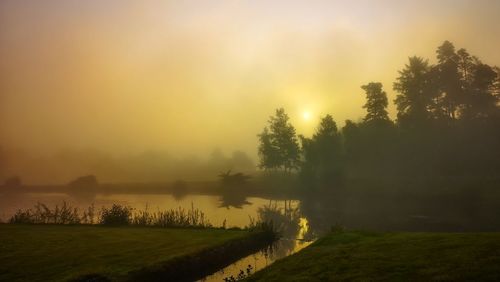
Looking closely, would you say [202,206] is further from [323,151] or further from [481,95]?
[481,95]

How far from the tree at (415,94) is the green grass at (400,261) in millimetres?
69977

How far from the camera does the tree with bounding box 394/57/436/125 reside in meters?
84.9

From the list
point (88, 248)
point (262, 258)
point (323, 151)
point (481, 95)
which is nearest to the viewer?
point (88, 248)

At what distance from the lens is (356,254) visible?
18000 millimetres

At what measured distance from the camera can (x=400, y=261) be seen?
15344 mm

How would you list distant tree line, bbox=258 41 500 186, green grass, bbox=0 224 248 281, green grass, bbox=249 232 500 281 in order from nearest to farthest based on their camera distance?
green grass, bbox=249 232 500 281 < green grass, bbox=0 224 248 281 < distant tree line, bbox=258 41 500 186

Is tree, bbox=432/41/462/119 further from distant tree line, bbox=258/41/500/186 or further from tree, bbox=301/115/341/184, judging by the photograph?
tree, bbox=301/115/341/184

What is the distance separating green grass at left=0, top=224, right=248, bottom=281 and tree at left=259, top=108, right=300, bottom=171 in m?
78.7

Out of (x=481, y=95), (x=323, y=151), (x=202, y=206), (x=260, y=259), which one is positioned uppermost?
(x=481, y=95)

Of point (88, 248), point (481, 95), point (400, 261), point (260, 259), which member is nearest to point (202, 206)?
point (260, 259)

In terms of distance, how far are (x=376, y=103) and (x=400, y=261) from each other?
270 ft

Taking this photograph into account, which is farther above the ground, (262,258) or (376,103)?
(376,103)

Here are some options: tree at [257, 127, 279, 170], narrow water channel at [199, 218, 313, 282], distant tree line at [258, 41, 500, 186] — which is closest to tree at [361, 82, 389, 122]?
distant tree line at [258, 41, 500, 186]

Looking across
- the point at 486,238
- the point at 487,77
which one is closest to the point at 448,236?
the point at 486,238
